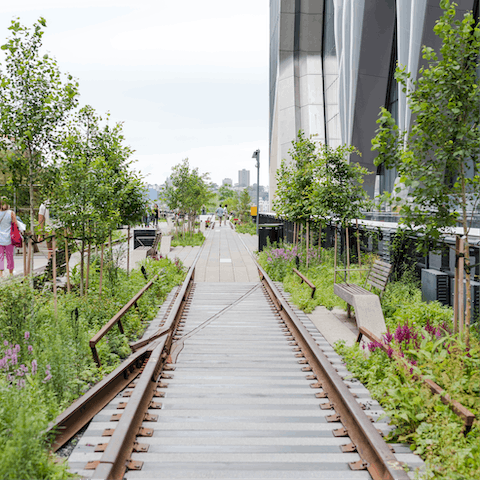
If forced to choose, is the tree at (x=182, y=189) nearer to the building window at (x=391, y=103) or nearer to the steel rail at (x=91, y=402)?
the building window at (x=391, y=103)

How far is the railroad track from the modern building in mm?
8250

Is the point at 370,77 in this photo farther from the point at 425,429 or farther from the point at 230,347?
the point at 425,429

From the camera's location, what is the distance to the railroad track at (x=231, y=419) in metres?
3.18

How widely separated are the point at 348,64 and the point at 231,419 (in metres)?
23.8

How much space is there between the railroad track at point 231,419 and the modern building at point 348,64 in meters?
8.25

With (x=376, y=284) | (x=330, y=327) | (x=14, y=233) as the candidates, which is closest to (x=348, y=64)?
(x=376, y=284)

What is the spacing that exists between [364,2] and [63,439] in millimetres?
23682

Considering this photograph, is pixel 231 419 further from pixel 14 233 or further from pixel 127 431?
pixel 14 233

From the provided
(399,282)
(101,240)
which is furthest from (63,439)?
(399,282)

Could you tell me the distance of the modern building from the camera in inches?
673

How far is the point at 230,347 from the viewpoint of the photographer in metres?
6.68

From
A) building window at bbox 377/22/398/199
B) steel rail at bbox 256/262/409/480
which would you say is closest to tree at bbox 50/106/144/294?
steel rail at bbox 256/262/409/480

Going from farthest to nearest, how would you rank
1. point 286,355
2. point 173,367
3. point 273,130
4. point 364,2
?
1. point 273,130
2. point 364,2
3. point 286,355
4. point 173,367

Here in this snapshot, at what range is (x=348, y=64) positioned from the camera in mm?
23875
